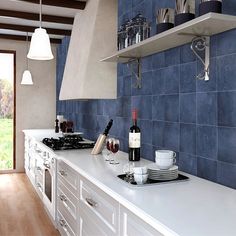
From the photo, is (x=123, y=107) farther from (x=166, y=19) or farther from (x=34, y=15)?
(x=34, y=15)

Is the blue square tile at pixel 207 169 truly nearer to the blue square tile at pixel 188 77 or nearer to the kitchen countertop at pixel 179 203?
the kitchen countertop at pixel 179 203

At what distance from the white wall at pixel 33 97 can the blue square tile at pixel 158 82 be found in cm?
374

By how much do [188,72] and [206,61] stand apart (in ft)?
0.67

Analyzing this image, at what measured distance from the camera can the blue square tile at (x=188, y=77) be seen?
6.02 feet

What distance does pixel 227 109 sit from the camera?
5.14ft

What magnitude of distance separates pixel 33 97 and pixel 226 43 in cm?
453

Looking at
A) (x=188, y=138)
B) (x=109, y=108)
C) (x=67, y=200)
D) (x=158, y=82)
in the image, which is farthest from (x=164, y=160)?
(x=109, y=108)

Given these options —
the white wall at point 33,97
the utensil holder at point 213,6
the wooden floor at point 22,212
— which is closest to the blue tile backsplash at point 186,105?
the utensil holder at point 213,6

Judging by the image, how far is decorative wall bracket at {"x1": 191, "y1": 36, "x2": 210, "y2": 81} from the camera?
168cm

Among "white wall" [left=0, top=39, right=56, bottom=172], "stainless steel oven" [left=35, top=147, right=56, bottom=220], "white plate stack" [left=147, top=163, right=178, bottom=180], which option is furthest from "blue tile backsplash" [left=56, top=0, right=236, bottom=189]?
"white wall" [left=0, top=39, right=56, bottom=172]

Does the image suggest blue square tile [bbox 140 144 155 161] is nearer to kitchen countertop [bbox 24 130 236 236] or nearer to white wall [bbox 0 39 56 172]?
kitchen countertop [bbox 24 130 236 236]

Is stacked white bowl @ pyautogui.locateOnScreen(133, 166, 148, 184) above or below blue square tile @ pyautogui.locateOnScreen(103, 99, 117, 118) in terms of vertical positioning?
below

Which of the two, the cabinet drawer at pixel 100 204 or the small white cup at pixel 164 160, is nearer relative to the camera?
the cabinet drawer at pixel 100 204

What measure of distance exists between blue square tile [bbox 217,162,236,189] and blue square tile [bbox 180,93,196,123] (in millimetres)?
342
